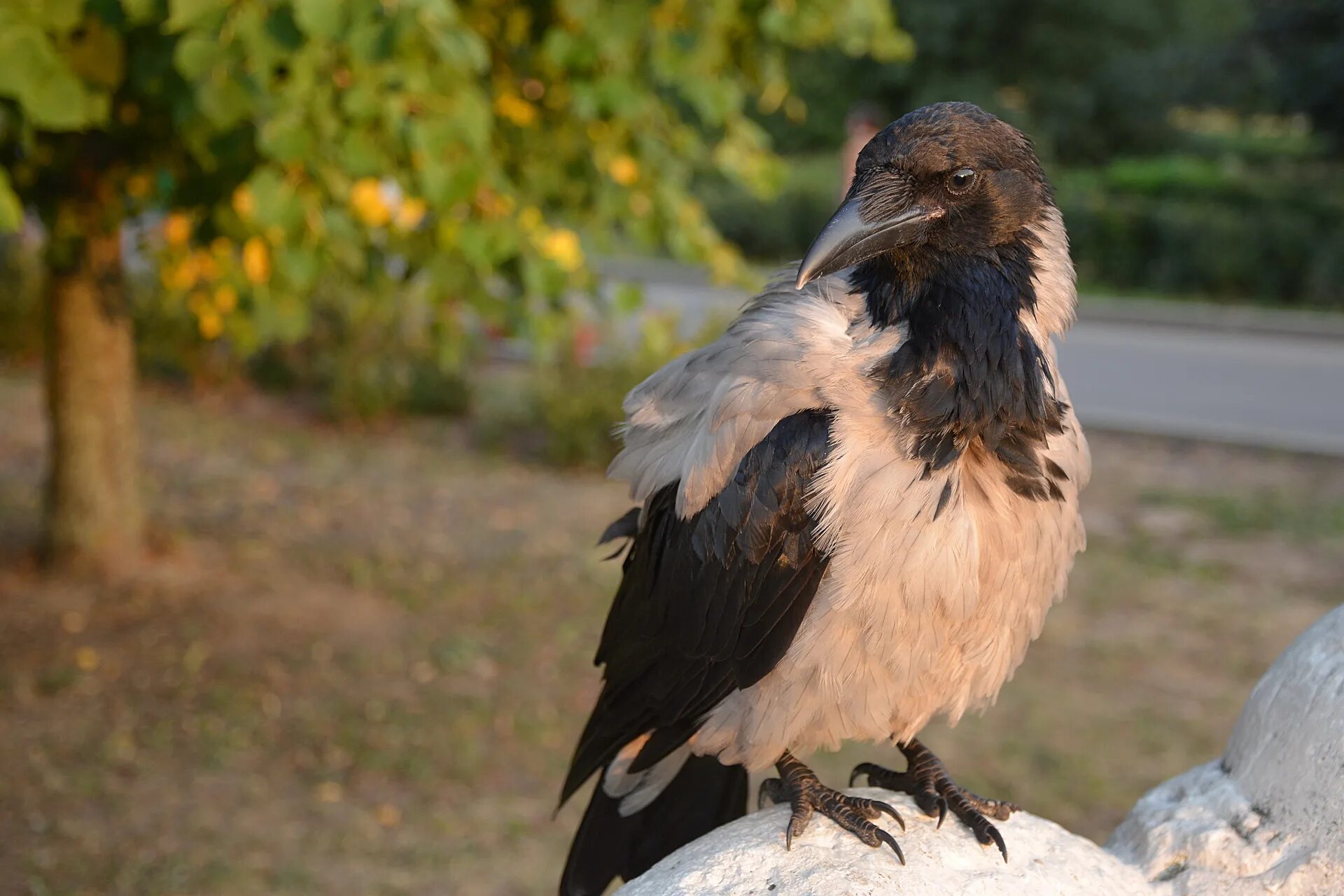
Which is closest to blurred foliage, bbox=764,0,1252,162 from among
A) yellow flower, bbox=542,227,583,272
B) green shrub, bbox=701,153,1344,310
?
green shrub, bbox=701,153,1344,310

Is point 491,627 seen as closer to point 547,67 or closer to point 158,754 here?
point 158,754

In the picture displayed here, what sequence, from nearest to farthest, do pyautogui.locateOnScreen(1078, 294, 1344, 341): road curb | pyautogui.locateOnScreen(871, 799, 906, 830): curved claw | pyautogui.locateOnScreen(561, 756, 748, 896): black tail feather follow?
pyautogui.locateOnScreen(871, 799, 906, 830): curved claw
pyautogui.locateOnScreen(561, 756, 748, 896): black tail feather
pyautogui.locateOnScreen(1078, 294, 1344, 341): road curb

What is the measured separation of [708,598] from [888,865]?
572 millimetres

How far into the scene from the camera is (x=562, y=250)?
179 inches

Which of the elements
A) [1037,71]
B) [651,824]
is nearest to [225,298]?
[651,824]

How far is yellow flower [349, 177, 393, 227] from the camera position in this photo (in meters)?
4.40

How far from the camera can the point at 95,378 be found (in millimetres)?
5844

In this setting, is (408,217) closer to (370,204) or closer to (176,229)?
(370,204)

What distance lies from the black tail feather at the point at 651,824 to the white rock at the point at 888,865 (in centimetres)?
35

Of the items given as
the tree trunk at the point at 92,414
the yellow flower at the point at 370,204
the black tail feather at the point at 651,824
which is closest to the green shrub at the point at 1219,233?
the tree trunk at the point at 92,414

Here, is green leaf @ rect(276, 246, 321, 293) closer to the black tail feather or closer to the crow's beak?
the black tail feather

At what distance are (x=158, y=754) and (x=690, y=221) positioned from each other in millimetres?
2859

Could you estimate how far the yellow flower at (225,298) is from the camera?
15.9ft

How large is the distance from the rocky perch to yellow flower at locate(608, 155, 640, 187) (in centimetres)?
309
